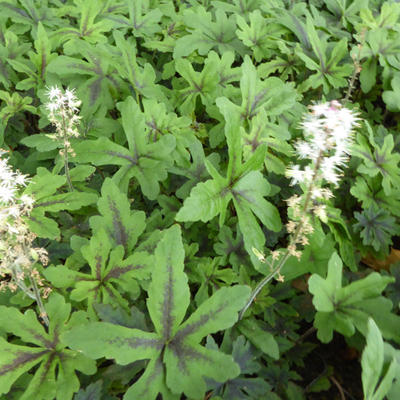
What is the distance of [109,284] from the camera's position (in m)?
1.60

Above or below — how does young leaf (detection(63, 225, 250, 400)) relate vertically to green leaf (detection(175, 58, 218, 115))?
below

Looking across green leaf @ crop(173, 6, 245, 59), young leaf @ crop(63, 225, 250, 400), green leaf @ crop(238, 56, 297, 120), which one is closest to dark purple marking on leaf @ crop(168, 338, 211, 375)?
young leaf @ crop(63, 225, 250, 400)

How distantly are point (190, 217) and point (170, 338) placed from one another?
0.48 m

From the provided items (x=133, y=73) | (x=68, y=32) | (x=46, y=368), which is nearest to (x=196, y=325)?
(x=46, y=368)

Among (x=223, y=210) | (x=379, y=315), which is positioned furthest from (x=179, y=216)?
(x=379, y=315)

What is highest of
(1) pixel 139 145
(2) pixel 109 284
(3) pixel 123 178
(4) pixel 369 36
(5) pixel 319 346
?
(4) pixel 369 36

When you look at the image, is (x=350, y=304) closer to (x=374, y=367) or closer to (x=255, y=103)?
(x=374, y=367)

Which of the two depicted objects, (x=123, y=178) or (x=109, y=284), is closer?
(x=109, y=284)

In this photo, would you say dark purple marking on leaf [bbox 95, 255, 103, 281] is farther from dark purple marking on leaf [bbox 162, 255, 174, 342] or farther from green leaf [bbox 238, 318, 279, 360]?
green leaf [bbox 238, 318, 279, 360]

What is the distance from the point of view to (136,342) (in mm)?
1320

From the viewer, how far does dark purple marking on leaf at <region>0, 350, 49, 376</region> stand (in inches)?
54.3

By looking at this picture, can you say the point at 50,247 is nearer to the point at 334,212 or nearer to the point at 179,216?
the point at 179,216

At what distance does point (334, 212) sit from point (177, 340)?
1.03m

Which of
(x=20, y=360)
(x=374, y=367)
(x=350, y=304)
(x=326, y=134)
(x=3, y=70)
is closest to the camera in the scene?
(x=326, y=134)
